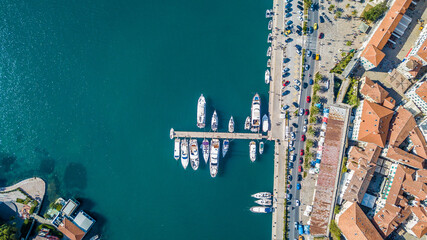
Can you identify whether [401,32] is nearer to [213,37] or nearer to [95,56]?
[213,37]

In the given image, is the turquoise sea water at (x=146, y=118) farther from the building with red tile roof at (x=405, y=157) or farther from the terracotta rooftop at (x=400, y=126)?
the terracotta rooftop at (x=400, y=126)

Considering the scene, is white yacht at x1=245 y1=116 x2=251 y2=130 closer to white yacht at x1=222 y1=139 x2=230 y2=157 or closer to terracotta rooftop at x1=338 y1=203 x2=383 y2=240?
white yacht at x1=222 y1=139 x2=230 y2=157

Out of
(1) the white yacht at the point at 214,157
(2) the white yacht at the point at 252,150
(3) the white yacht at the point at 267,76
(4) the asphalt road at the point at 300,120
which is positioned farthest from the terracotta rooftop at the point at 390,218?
(3) the white yacht at the point at 267,76

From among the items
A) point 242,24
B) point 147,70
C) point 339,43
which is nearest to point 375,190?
point 339,43

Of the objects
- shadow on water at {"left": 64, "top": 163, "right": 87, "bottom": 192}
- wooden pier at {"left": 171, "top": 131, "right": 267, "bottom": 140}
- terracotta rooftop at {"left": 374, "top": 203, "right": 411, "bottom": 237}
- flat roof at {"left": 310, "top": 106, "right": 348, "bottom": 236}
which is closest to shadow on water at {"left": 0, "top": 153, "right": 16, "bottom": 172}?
shadow on water at {"left": 64, "top": 163, "right": 87, "bottom": 192}

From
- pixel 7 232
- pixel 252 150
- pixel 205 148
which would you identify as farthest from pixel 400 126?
pixel 7 232
